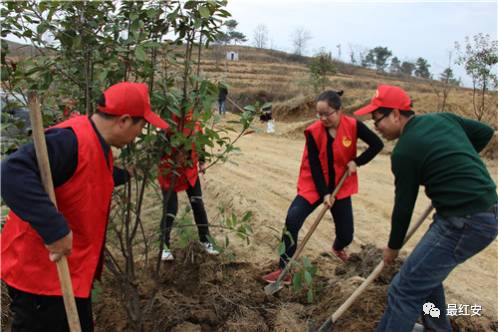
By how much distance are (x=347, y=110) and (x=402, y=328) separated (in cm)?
1696

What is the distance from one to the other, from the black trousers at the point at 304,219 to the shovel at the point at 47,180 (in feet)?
6.47

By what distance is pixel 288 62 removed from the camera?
4856 cm

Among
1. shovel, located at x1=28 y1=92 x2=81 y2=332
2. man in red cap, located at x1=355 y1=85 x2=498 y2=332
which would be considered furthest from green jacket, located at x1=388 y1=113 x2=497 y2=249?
shovel, located at x1=28 y1=92 x2=81 y2=332

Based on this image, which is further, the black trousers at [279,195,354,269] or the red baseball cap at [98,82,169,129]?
the black trousers at [279,195,354,269]

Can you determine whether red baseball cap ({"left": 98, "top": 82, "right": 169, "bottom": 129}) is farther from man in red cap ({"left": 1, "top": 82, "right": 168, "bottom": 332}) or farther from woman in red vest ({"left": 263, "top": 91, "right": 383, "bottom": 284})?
woman in red vest ({"left": 263, "top": 91, "right": 383, "bottom": 284})

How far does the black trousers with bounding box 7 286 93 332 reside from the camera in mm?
2236

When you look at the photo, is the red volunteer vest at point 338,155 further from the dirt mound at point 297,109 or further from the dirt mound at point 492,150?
the dirt mound at point 297,109

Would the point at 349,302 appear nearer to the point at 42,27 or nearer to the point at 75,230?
the point at 75,230

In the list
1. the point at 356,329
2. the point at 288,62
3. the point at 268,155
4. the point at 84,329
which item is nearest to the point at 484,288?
the point at 356,329

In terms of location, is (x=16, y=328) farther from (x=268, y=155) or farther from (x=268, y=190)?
(x=268, y=155)

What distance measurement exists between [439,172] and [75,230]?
1864 mm

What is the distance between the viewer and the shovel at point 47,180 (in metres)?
1.94

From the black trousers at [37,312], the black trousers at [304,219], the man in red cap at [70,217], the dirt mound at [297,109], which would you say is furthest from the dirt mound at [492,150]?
the black trousers at [37,312]

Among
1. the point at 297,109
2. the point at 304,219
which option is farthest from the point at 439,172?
the point at 297,109
